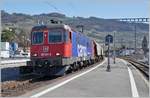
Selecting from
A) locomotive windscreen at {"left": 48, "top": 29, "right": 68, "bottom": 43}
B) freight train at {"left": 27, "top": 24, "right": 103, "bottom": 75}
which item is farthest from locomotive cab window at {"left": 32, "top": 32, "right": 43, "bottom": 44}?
locomotive windscreen at {"left": 48, "top": 29, "right": 68, "bottom": 43}

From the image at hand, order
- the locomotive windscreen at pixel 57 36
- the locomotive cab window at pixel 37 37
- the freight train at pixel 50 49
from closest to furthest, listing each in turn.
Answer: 1. the freight train at pixel 50 49
2. the locomotive windscreen at pixel 57 36
3. the locomotive cab window at pixel 37 37

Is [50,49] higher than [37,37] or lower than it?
lower

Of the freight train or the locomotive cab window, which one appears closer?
the freight train

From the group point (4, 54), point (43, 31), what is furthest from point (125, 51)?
point (43, 31)

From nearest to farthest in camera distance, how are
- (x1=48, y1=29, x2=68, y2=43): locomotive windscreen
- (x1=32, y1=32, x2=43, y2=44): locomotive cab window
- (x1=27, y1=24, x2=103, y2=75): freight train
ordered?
(x1=27, y1=24, x2=103, y2=75): freight train, (x1=48, y1=29, x2=68, y2=43): locomotive windscreen, (x1=32, y1=32, x2=43, y2=44): locomotive cab window

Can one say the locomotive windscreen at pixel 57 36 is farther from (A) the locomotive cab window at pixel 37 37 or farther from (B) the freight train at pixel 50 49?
(A) the locomotive cab window at pixel 37 37

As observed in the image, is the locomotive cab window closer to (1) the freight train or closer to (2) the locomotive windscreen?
(1) the freight train

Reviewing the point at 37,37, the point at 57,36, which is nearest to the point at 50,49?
the point at 57,36

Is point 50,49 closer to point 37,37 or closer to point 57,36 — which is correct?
point 57,36

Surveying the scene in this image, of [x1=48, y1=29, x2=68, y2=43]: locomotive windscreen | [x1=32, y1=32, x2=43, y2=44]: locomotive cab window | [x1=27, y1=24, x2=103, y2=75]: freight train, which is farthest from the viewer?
[x1=32, y1=32, x2=43, y2=44]: locomotive cab window

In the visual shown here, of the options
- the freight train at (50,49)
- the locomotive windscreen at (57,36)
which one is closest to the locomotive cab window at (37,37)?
the freight train at (50,49)

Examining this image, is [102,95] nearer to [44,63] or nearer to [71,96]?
[71,96]

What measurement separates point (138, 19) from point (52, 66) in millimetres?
57630

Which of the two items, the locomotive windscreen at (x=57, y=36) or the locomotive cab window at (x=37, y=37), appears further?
the locomotive cab window at (x=37, y=37)
